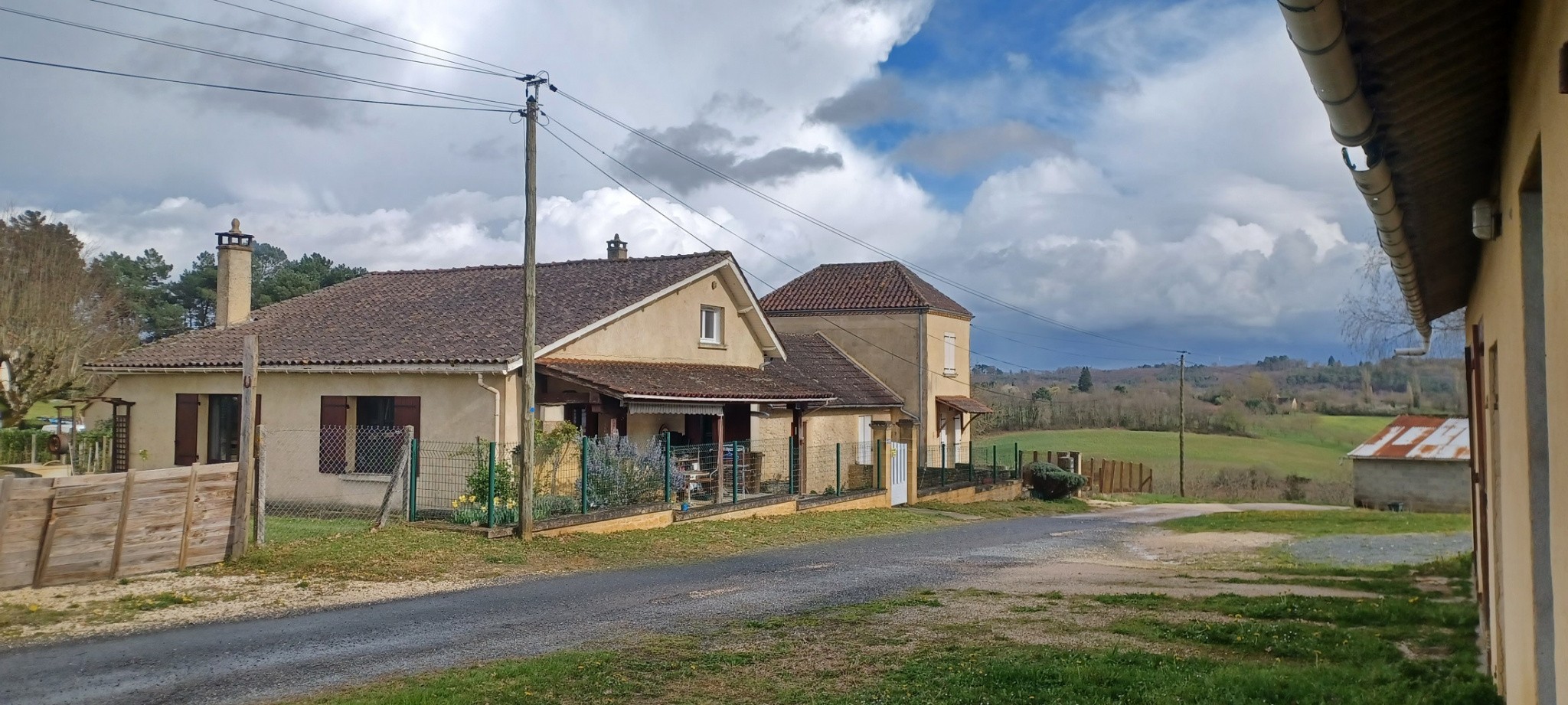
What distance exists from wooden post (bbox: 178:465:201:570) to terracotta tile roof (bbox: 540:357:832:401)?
8.14 m

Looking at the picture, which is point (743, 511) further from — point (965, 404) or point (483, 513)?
point (965, 404)

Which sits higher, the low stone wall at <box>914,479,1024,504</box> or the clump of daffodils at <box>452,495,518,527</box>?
the clump of daffodils at <box>452,495,518,527</box>

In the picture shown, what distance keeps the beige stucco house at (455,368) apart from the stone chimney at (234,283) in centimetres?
4

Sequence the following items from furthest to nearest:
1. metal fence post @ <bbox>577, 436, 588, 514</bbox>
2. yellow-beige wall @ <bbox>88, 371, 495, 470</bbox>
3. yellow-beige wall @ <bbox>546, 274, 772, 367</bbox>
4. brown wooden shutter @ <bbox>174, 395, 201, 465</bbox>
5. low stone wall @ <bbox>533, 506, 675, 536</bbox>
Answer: brown wooden shutter @ <bbox>174, 395, 201, 465</bbox> → yellow-beige wall @ <bbox>546, 274, 772, 367</bbox> → yellow-beige wall @ <bbox>88, 371, 495, 470</bbox> → metal fence post @ <bbox>577, 436, 588, 514</bbox> → low stone wall @ <bbox>533, 506, 675, 536</bbox>

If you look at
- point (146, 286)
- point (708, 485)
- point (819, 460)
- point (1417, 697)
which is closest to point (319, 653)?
point (1417, 697)

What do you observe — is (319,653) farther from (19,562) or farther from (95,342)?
(95,342)

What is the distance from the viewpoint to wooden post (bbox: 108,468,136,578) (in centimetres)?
1278

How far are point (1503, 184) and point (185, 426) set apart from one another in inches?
1003

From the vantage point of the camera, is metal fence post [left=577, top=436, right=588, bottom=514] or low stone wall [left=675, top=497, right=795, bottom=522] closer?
metal fence post [left=577, top=436, right=588, bottom=514]

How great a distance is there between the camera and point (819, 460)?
2928 cm

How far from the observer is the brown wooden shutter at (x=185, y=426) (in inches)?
978

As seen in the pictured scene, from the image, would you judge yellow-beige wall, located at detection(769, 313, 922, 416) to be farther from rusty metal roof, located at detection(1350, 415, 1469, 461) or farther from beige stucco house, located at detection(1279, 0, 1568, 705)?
beige stucco house, located at detection(1279, 0, 1568, 705)

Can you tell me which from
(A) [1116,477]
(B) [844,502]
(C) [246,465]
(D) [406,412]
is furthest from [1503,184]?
(A) [1116,477]

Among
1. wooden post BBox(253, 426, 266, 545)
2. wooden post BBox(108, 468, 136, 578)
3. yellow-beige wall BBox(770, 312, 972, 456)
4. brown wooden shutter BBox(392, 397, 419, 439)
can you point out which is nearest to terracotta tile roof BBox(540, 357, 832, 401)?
brown wooden shutter BBox(392, 397, 419, 439)
